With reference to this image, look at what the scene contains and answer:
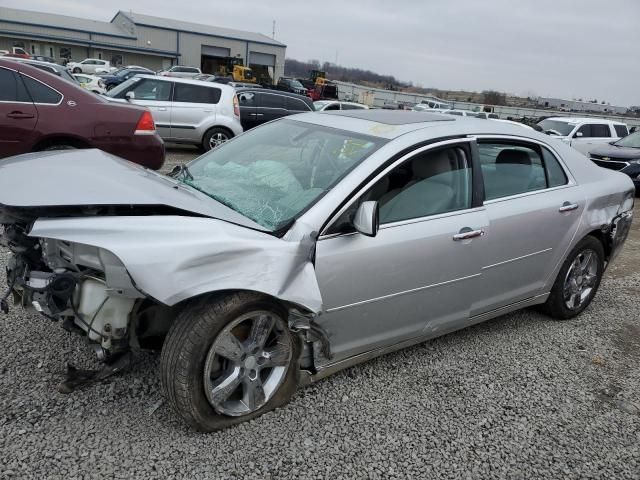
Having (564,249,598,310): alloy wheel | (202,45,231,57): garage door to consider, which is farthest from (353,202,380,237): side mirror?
(202,45,231,57): garage door

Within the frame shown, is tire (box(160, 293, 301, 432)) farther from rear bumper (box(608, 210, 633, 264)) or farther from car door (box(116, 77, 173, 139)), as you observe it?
car door (box(116, 77, 173, 139))

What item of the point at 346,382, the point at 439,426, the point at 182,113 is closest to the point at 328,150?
the point at 346,382

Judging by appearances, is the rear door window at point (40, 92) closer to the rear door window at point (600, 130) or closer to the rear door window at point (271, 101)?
the rear door window at point (271, 101)

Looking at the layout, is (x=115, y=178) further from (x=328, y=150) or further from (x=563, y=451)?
(x=563, y=451)

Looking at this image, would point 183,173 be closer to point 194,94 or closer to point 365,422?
point 365,422

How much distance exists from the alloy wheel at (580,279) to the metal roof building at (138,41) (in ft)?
174

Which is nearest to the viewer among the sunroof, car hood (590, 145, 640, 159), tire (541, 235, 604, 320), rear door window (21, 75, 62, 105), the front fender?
the front fender

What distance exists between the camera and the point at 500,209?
10.9 feet

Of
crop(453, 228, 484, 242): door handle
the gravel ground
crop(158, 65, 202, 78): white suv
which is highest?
crop(453, 228, 484, 242): door handle

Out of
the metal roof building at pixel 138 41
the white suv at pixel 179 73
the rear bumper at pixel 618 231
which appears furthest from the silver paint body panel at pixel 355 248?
the metal roof building at pixel 138 41

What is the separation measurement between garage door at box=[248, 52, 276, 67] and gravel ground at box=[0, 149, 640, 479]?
2507 inches

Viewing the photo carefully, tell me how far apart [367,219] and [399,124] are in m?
0.96

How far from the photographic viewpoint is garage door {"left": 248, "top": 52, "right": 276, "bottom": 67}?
2472 inches

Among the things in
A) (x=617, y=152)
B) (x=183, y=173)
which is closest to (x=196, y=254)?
(x=183, y=173)
